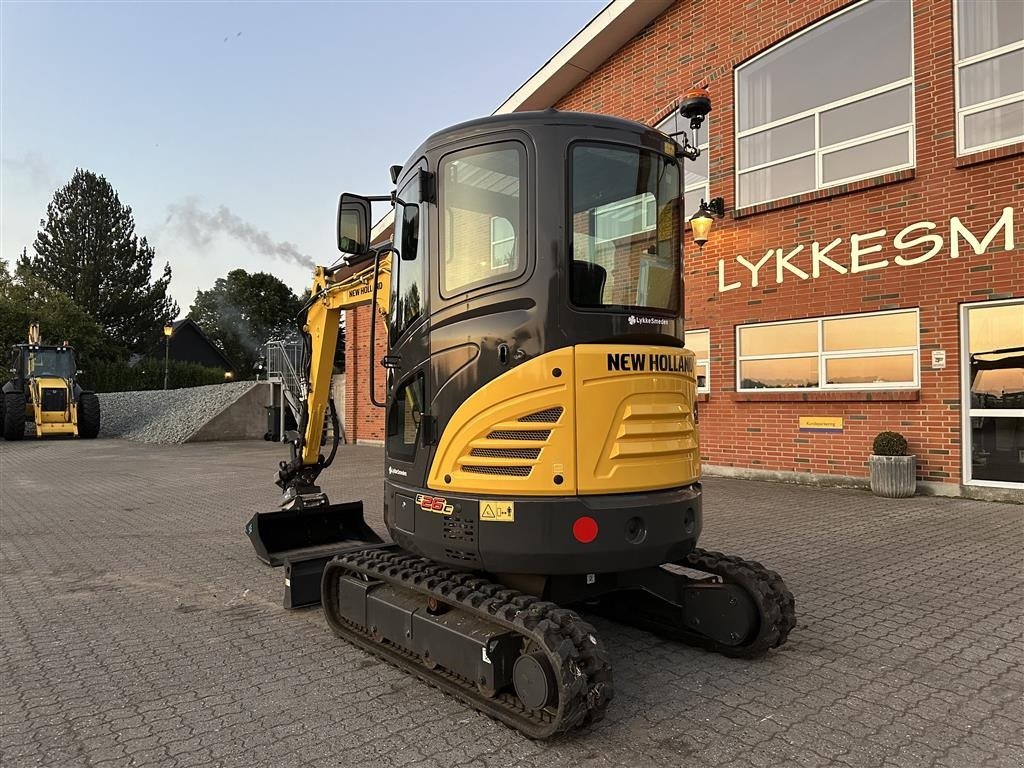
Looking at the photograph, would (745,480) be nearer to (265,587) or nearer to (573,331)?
(265,587)

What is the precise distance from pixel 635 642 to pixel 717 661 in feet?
1.73

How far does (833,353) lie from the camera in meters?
10.7

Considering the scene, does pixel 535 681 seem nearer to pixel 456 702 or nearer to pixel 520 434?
pixel 456 702

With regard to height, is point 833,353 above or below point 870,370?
above

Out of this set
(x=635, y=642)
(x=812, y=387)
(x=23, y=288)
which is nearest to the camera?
(x=635, y=642)

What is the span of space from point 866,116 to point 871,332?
10.7 ft

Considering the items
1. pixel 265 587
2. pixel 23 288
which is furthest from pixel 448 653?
pixel 23 288

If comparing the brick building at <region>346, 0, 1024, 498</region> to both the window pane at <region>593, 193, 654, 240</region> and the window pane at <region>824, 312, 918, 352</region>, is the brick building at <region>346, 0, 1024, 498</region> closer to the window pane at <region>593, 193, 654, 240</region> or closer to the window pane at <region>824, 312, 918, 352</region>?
the window pane at <region>824, 312, 918, 352</region>

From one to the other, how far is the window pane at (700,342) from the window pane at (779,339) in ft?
2.03

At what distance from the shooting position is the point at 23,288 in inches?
1506

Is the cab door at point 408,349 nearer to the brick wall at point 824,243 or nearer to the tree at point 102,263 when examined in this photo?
the brick wall at point 824,243

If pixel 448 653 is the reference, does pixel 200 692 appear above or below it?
below

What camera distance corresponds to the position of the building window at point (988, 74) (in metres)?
9.16

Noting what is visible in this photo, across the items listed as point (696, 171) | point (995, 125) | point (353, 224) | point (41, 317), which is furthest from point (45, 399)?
point (995, 125)
